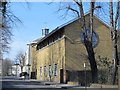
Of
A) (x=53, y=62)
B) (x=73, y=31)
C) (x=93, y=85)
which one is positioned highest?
(x=73, y=31)

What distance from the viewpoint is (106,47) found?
51.3m

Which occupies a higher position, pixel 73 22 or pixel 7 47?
pixel 73 22

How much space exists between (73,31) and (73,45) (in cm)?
207

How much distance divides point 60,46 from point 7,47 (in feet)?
44.7

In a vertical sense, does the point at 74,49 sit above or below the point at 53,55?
above

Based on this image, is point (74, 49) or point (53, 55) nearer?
point (74, 49)

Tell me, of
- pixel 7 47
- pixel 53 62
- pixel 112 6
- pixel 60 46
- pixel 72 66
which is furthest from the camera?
pixel 53 62

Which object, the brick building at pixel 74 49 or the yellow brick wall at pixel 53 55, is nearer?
the brick building at pixel 74 49

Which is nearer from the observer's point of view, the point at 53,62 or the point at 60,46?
the point at 60,46

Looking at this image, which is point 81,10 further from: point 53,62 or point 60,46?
point 53,62

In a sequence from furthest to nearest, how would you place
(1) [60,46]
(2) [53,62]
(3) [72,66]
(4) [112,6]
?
(2) [53,62], (1) [60,46], (3) [72,66], (4) [112,6]

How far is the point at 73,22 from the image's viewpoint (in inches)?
1964

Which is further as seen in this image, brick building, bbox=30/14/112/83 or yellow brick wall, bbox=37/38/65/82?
yellow brick wall, bbox=37/38/65/82

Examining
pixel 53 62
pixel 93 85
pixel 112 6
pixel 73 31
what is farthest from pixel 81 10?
pixel 53 62
